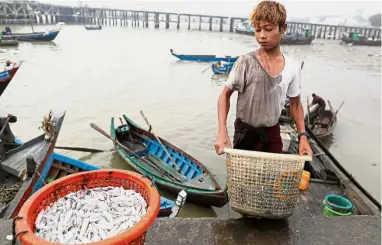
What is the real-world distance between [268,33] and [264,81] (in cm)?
37

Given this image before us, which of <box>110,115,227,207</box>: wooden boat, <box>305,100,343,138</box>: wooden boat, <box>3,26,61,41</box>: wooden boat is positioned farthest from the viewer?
<box>3,26,61,41</box>: wooden boat

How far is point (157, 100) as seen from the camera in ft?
51.7

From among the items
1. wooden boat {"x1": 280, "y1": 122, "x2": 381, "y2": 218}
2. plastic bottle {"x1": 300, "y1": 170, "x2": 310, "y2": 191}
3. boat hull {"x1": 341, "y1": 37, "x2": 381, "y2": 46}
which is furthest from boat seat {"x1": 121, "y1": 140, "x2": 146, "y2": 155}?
boat hull {"x1": 341, "y1": 37, "x2": 381, "y2": 46}

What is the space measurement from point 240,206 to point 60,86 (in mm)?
17054

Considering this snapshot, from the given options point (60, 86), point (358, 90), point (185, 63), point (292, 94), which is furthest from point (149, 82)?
point (292, 94)

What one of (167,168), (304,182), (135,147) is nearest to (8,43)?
(135,147)

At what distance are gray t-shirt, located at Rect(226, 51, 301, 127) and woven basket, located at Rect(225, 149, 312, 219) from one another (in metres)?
0.45

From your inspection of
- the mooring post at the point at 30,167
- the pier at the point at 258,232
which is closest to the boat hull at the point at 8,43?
the mooring post at the point at 30,167

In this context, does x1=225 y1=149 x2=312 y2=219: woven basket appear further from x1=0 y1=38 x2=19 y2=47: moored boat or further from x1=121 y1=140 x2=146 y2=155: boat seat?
x1=0 y1=38 x2=19 y2=47: moored boat

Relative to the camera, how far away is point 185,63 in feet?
88.3

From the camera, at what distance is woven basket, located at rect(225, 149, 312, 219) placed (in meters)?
2.25

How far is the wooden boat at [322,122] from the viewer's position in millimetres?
10952

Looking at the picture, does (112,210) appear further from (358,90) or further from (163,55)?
(163,55)

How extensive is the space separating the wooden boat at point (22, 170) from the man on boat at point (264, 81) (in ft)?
11.6
